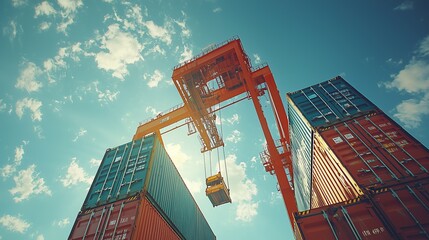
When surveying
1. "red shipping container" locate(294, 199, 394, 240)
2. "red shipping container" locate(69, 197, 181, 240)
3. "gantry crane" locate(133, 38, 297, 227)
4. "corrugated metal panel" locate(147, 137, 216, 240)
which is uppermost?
"gantry crane" locate(133, 38, 297, 227)

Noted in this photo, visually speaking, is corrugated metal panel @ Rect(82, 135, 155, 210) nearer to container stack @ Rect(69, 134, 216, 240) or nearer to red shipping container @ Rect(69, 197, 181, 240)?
container stack @ Rect(69, 134, 216, 240)

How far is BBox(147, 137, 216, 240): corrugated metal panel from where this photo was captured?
11.5 m

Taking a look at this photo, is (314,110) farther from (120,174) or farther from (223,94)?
(120,174)

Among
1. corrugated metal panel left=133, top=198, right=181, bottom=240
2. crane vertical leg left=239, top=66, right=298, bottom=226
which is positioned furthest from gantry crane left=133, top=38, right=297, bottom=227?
corrugated metal panel left=133, top=198, right=181, bottom=240

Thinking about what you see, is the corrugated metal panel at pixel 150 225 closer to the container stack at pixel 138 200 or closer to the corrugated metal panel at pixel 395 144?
→ the container stack at pixel 138 200

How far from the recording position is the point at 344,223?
655cm

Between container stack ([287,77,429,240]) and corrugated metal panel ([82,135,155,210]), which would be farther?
corrugated metal panel ([82,135,155,210])

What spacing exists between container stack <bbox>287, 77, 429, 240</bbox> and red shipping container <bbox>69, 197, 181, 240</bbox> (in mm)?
5776

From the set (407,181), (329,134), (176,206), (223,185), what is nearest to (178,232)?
(176,206)

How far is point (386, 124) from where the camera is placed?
29.7 ft

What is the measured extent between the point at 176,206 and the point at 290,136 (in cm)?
809

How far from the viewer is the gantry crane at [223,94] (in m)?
13.8

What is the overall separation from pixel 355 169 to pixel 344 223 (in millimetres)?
2154

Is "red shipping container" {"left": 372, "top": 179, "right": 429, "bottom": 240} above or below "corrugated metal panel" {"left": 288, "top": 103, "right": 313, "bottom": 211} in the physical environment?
below
